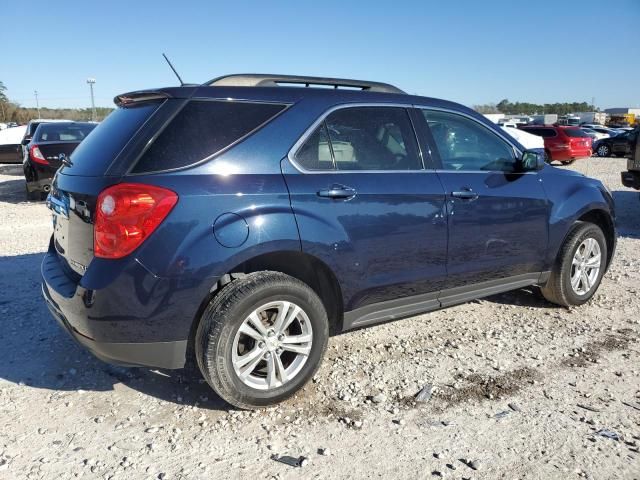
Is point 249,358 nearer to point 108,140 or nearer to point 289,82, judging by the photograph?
point 108,140

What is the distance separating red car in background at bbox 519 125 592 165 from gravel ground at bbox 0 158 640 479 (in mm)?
17258

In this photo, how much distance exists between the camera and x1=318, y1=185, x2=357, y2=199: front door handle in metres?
2.99

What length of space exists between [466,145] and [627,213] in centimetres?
726

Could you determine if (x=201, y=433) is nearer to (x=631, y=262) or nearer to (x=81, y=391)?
(x=81, y=391)

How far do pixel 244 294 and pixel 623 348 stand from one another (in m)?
2.89

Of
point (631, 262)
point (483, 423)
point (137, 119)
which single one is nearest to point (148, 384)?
point (137, 119)

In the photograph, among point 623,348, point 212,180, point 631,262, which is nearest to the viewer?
point 212,180

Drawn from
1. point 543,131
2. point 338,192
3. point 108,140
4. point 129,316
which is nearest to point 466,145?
point 338,192

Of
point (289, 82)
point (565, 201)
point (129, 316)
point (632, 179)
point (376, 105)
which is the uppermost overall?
point (289, 82)

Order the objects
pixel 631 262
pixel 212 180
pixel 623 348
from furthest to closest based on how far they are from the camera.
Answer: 1. pixel 631 262
2. pixel 623 348
3. pixel 212 180

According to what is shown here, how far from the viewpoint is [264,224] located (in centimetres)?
278

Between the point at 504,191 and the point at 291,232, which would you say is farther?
the point at 504,191

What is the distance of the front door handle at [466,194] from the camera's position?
3.55 meters

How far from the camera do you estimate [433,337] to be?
404 cm
